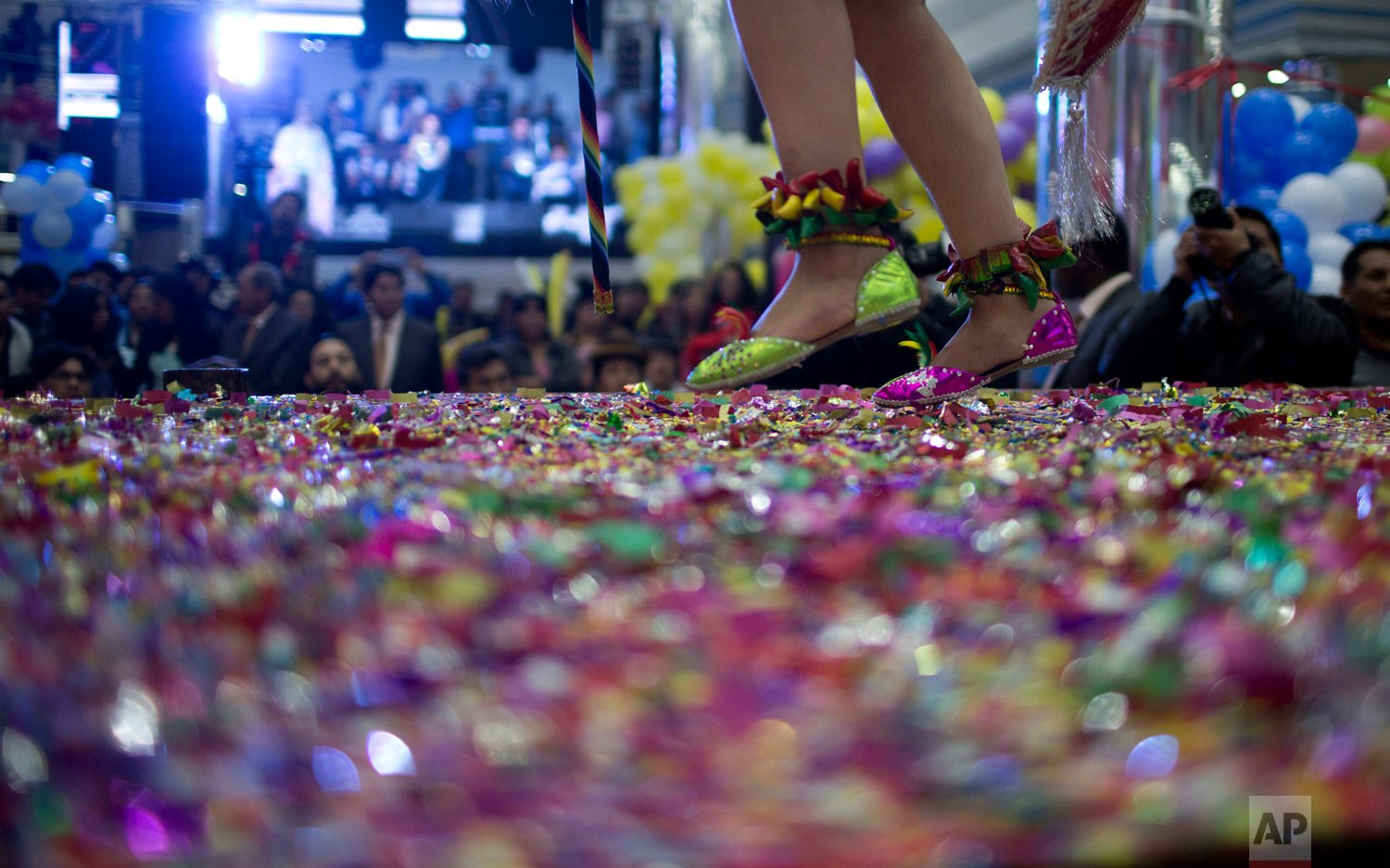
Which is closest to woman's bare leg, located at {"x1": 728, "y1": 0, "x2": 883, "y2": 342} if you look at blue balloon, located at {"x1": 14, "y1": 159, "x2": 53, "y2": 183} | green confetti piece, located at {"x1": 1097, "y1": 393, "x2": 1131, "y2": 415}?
green confetti piece, located at {"x1": 1097, "y1": 393, "x2": 1131, "y2": 415}

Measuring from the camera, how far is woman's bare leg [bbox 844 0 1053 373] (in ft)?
3.67

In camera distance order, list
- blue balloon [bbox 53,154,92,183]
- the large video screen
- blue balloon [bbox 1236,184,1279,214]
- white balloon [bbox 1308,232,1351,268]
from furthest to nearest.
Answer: the large video screen, blue balloon [bbox 53,154,92,183], blue balloon [bbox 1236,184,1279,214], white balloon [bbox 1308,232,1351,268]

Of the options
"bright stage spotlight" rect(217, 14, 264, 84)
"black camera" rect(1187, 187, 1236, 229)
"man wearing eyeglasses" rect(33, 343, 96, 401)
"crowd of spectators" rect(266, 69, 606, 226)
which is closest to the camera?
"black camera" rect(1187, 187, 1236, 229)

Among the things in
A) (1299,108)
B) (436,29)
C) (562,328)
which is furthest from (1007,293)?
(436,29)

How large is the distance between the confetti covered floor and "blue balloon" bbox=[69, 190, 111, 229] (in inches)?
201

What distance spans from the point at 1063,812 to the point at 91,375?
3635mm

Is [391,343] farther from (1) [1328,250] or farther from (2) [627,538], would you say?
(2) [627,538]

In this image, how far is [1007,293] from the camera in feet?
3.76

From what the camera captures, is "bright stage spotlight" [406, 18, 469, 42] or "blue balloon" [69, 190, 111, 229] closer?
"blue balloon" [69, 190, 111, 229]

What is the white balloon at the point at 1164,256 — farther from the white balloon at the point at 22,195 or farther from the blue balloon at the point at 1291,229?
the white balloon at the point at 22,195

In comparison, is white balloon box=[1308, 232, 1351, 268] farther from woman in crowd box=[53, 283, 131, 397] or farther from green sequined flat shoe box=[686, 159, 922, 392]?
woman in crowd box=[53, 283, 131, 397]

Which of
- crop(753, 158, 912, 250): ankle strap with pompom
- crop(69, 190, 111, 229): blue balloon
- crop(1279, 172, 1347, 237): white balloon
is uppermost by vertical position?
crop(69, 190, 111, 229): blue balloon

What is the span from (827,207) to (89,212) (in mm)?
4976

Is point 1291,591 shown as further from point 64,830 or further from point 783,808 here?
point 64,830
